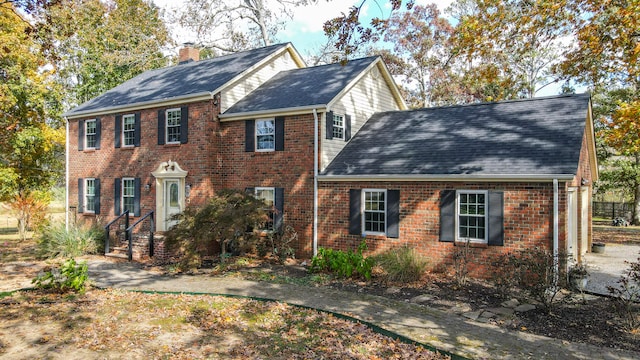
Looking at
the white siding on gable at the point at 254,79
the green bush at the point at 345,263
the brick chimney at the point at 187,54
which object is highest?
the brick chimney at the point at 187,54

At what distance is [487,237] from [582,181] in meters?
4.61

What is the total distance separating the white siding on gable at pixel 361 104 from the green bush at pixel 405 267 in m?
4.26

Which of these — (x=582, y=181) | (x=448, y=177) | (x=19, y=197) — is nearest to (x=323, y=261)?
(x=448, y=177)

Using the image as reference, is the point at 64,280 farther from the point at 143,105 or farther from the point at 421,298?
the point at 143,105

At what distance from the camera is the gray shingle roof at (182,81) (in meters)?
17.5

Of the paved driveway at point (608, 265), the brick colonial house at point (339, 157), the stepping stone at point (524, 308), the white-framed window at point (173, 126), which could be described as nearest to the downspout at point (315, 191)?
the brick colonial house at point (339, 157)

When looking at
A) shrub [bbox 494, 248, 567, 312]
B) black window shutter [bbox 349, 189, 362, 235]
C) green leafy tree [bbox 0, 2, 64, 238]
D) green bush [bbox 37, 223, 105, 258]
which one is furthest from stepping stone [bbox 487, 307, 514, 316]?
green leafy tree [bbox 0, 2, 64, 238]

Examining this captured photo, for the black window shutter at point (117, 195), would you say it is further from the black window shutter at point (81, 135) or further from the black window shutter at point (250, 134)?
the black window shutter at point (250, 134)

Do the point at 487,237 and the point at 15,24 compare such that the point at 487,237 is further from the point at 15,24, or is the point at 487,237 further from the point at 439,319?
the point at 15,24

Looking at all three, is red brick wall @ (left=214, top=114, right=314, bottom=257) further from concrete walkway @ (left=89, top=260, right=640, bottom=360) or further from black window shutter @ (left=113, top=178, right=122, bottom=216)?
black window shutter @ (left=113, top=178, right=122, bottom=216)

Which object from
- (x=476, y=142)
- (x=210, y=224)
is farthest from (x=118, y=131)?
(x=476, y=142)

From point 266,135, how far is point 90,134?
928cm

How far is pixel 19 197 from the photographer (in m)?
21.5

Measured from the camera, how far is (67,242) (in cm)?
1585
